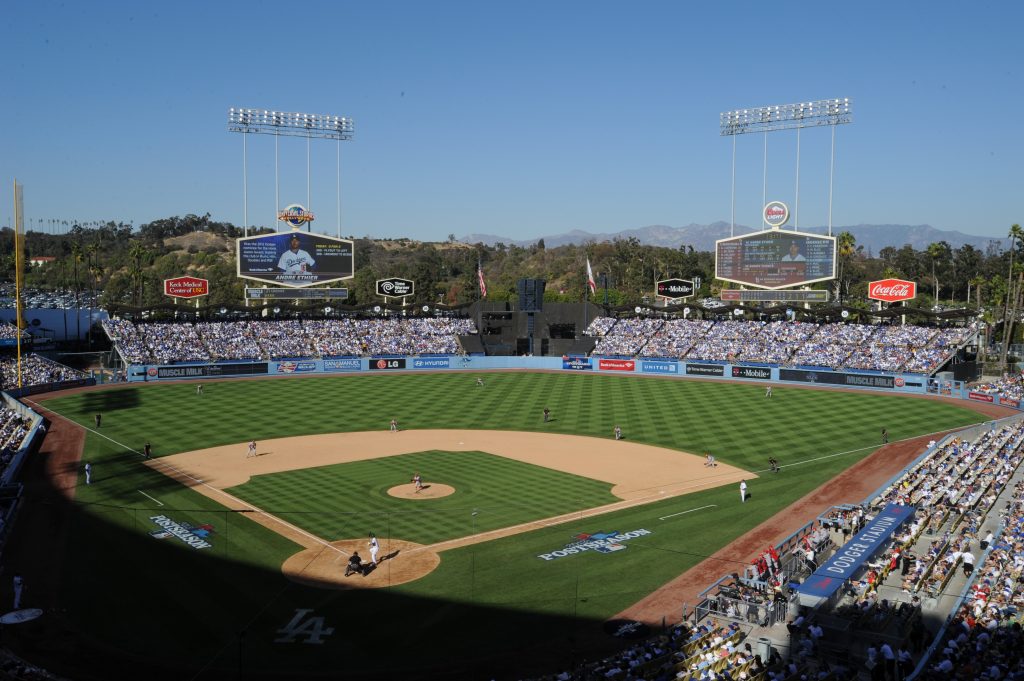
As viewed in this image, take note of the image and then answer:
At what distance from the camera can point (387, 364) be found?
7794cm

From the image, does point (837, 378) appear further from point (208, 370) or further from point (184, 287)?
point (184, 287)

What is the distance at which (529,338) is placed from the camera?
A: 88125mm

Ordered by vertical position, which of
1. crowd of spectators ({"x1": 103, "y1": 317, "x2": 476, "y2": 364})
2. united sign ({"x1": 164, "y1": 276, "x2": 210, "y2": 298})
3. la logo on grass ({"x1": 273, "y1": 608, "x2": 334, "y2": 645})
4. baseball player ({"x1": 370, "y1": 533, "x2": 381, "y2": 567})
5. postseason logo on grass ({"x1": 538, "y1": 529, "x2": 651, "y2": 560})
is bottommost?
la logo on grass ({"x1": 273, "y1": 608, "x2": 334, "y2": 645})

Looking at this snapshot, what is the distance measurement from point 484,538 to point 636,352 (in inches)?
2077

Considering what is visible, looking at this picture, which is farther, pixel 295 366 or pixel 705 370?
pixel 295 366

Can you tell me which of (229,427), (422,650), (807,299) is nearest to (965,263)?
(807,299)

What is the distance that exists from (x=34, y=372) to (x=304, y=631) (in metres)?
51.5

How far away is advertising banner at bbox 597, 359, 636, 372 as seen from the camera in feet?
253

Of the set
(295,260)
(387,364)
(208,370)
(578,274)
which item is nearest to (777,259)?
(387,364)

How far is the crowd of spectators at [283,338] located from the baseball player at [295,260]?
6568 mm

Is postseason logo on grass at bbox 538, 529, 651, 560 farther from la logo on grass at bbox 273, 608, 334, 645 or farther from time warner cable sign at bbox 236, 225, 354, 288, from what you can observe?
time warner cable sign at bbox 236, 225, 354, 288

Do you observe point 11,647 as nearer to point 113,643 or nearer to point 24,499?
point 113,643

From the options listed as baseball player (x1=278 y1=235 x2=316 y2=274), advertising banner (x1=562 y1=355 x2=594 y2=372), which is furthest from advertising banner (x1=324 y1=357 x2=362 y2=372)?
advertising banner (x1=562 y1=355 x2=594 y2=372)

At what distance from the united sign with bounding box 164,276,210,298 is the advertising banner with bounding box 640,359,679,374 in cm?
4214
